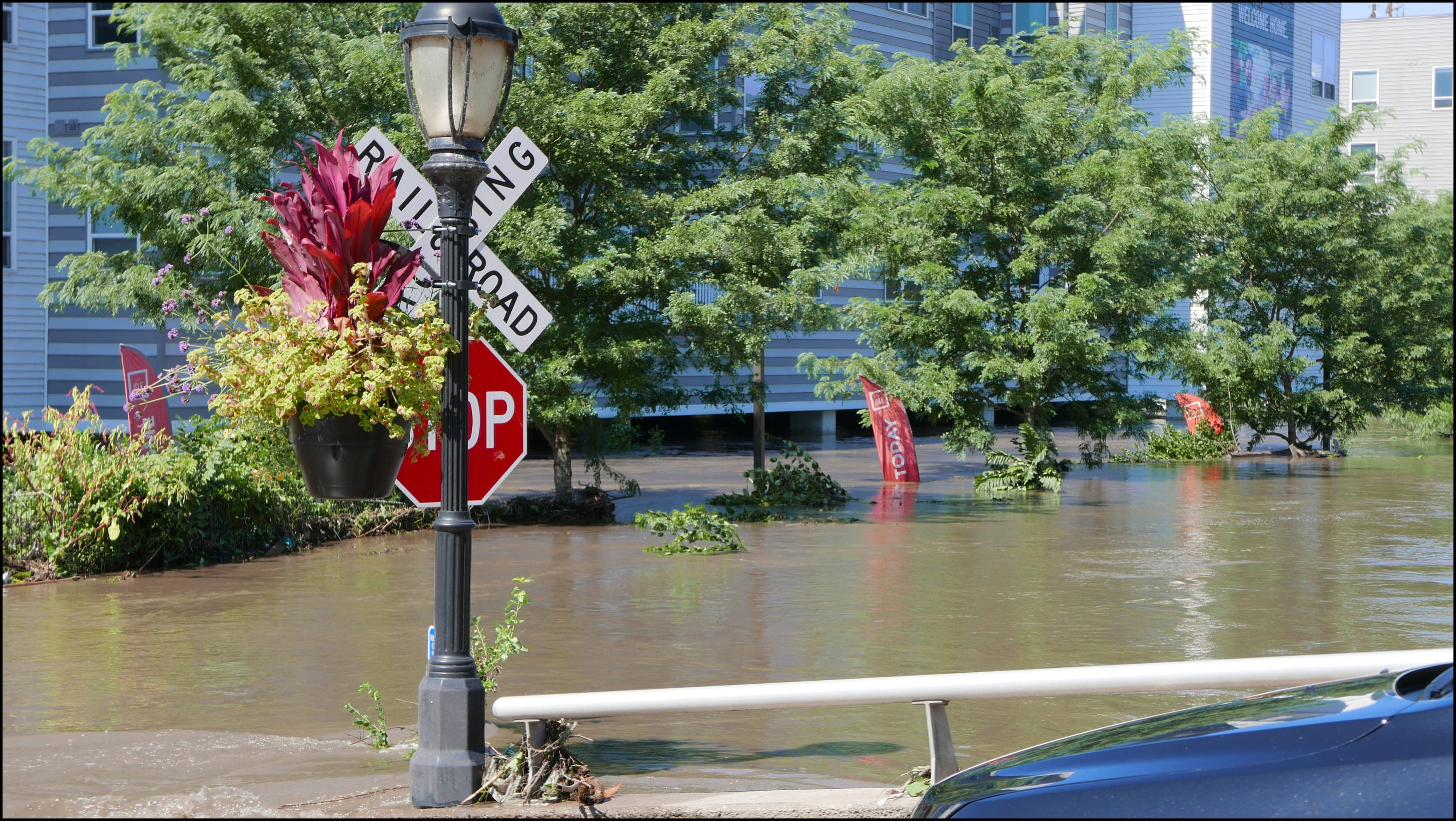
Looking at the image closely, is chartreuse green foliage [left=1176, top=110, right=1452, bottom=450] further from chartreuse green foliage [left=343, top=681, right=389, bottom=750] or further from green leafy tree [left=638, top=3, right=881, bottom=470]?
chartreuse green foliage [left=343, top=681, right=389, bottom=750]

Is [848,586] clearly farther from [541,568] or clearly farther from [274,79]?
[274,79]

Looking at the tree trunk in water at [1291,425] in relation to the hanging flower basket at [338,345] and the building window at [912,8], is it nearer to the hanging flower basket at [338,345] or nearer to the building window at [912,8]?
the building window at [912,8]

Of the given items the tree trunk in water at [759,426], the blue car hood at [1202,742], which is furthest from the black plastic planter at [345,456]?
the tree trunk in water at [759,426]

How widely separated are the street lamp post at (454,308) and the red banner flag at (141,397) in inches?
344

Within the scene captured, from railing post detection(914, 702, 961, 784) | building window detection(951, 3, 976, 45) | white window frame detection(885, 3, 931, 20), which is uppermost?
building window detection(951, 3, 976, 45)

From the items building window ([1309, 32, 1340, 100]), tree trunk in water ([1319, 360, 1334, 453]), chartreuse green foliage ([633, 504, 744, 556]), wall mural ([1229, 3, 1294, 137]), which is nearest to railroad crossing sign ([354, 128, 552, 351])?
chartreuse green foliage ([633, 504, 744, 556])

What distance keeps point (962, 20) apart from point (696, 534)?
25.3 m

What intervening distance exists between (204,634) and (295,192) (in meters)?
5.18

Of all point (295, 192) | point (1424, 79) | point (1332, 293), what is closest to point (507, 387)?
point (295, 192)

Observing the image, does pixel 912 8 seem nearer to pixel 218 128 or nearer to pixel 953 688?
pixel 218 128

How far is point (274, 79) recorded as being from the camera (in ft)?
51.5

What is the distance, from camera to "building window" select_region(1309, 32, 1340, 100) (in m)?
52.2

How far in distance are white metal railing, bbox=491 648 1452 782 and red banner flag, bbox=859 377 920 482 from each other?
15.9 m

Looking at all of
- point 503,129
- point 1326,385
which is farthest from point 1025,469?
point 1326,385
